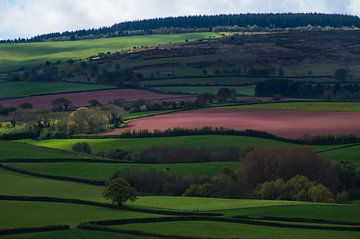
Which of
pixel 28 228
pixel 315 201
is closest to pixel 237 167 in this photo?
pixel 315 201

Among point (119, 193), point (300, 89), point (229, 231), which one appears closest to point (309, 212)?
point (229, 231)

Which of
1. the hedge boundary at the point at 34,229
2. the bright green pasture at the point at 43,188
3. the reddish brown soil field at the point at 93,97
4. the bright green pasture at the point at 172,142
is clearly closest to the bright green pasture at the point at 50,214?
the hedge boundary at the point at 34,229

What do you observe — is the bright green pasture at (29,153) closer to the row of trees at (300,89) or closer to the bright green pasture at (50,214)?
the bright green pasture at (50,214)

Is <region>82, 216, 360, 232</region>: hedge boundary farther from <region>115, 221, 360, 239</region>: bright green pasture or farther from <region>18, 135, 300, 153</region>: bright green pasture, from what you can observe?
<region>18, 135, 300, 153</region>: bright green pasture

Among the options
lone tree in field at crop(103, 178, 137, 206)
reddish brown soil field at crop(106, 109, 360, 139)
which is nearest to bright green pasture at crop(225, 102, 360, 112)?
reddish brown soil field at crop(106, 109, 360, 139)

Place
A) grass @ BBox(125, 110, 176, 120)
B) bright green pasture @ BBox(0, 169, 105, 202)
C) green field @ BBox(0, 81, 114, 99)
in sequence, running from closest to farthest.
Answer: bright green pasture @ BBox(0, 169, 105, 202) → grass @ BBox(125, 110, 176, 120) → green field @ BBox(0, 81, 114, 99)

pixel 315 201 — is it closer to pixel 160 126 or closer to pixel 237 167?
pixel 237 167

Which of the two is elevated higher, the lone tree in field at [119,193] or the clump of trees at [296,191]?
the clump of trees at [296,191]
